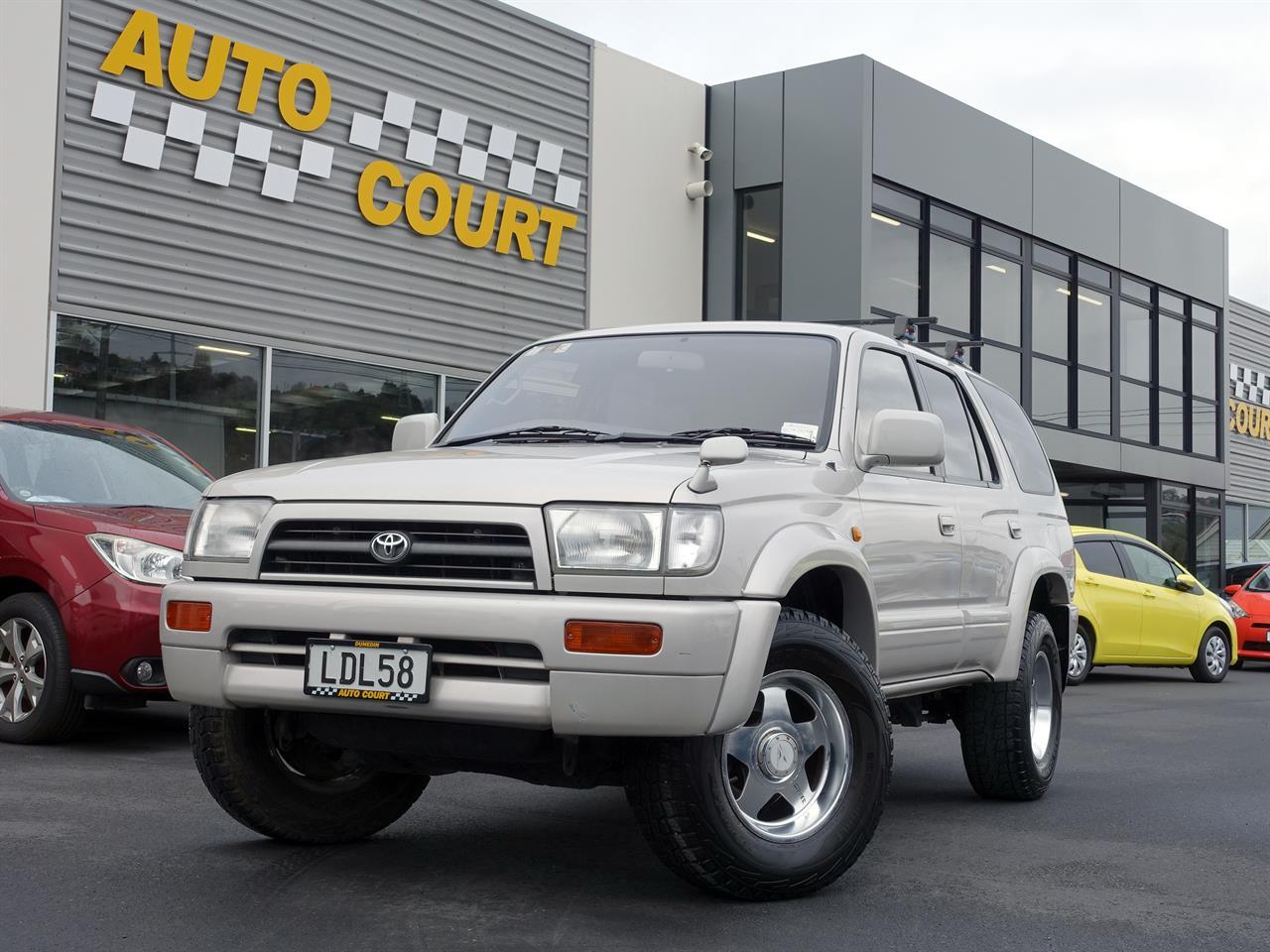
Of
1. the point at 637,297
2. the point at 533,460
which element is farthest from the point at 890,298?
the point at 533,460

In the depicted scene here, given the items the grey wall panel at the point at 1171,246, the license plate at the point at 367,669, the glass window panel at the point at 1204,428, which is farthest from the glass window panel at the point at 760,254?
the license plate at the point at 367,669

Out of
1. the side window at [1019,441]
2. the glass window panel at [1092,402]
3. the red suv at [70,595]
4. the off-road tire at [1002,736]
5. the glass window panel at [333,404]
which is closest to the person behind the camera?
the off-road tire at [1002,736]

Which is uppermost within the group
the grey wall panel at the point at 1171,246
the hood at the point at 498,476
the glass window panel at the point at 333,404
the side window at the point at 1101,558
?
the grey wall panel at the point at 1171,246

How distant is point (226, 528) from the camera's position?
460 centimetres

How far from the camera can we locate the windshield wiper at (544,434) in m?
5.18

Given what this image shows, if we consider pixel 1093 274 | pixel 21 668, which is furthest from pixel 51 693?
pixel 1093 274

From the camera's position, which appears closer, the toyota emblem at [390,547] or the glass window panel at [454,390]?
the toyota emblem at [390,547]

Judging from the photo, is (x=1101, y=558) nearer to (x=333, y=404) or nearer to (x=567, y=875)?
(x=333, y=404)

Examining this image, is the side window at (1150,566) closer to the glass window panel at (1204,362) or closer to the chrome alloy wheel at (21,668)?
the chrome alloy wheel at (21,668)

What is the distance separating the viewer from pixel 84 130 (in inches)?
498

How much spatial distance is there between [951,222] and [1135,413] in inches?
245

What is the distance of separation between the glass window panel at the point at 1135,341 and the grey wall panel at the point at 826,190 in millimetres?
8201

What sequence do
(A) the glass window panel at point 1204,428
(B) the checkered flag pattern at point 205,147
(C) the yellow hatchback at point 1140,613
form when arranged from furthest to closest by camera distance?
(A) the glass window panel at point 1204,428
(C) the yellow hatchback at point 1140,613
(B) the checkered flag pattern at point 205,147

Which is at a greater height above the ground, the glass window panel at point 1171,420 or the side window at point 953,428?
the glass window panel at point 1171,420
